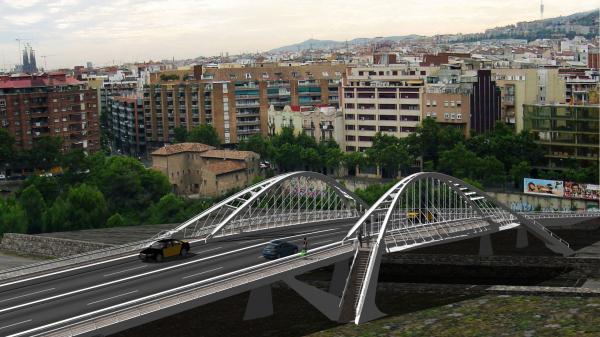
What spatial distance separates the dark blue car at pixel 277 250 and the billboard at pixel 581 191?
56042mm

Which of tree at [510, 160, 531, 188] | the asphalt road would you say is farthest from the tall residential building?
the asphalt road

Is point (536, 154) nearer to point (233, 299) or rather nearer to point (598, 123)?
point (598, 123)

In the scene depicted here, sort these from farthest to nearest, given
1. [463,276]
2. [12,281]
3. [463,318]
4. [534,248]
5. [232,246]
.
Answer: [534,248] → [463,276] → [232,246] → [463,318] → [12,281]

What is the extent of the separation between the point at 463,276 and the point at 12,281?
94.3 ft

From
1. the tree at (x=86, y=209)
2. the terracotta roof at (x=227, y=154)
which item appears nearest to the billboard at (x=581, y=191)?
the terracotta roof at (x=227, y=154)

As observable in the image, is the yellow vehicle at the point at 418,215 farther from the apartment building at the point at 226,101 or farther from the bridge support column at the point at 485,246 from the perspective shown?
the apartment building at the point at 226,101

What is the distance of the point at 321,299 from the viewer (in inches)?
1794

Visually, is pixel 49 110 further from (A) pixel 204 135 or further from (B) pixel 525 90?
(B) pixel 525 90

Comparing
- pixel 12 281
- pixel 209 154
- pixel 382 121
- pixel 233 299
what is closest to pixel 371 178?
pixel 382 121

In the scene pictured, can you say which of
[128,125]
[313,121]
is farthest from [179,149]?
[128,125]

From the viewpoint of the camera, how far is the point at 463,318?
158ft

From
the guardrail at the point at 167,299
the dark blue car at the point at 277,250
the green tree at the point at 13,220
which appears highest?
the guardrail at the point at 167,299

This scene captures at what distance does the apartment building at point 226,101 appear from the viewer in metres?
150

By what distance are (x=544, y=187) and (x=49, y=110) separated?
6823cm
